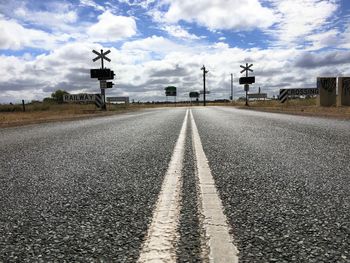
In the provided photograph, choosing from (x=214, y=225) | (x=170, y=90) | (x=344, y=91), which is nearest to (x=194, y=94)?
(x=170, y=90)

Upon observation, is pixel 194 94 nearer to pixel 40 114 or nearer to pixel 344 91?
pixel 344 91

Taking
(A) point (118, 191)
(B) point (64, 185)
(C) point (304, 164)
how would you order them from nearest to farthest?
(A) point (118, 191) < (B) point (64, 185) < (C) point (304, 164)

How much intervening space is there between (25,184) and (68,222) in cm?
146

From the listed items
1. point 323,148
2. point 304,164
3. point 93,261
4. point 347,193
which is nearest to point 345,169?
point 304,164

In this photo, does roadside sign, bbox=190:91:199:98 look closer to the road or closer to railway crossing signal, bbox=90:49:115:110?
railway crossing signal, bbox=90:49:115:110

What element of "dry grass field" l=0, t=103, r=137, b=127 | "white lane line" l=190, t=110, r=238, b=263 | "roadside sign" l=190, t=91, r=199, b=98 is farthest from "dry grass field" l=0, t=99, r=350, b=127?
"roadside sign" l=190, t=91, r=199, b=98

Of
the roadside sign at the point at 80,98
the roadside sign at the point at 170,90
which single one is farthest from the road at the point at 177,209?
the roadside sign at the point at 170,90

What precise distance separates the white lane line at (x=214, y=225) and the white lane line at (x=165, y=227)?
178mm

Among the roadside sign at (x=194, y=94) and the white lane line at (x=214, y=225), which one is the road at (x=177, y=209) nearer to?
the white lane line at (x=214, y=225)

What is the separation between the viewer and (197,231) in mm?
2115

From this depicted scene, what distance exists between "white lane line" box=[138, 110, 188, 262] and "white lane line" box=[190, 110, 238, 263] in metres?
0.18

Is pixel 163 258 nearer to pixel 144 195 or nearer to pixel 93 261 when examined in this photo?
pixel 93 261

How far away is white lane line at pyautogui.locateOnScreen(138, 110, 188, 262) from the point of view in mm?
1791

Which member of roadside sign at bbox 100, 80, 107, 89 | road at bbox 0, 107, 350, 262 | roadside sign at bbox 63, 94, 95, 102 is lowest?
road at bbox 0, 107, 350, 262
